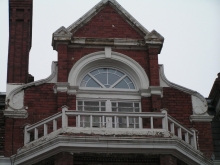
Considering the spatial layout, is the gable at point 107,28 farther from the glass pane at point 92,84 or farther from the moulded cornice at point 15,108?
the moulded cornice at point 15,108

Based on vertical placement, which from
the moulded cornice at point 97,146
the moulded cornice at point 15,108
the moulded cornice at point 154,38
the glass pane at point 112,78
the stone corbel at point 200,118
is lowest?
the moulded cornice at point 97,146

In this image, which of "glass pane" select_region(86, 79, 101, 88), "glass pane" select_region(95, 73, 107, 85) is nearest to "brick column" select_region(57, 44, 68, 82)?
"glass pane" select_region(86, 79, 101, 88)

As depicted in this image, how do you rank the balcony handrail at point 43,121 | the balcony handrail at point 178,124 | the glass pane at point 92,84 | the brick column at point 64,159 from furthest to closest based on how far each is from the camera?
the glass pane at point 92,84
the balcony handrail at point 178,124
the balcony handrail at point 43,121
the brick column at point 64,159

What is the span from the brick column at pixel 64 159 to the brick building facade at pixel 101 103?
0.10 feet

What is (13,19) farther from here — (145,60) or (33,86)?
(145,60)

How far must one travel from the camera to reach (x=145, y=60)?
22.0m

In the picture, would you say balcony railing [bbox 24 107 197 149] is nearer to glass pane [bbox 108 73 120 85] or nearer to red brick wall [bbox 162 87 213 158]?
red brick wall [bbox 162 87 213 158]

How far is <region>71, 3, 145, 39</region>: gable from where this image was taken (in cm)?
2228

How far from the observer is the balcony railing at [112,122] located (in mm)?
18953

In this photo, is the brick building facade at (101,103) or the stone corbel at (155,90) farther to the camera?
the stone corbel at (155,90)

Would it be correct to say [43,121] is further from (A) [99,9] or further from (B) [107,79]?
(A) [99,9]

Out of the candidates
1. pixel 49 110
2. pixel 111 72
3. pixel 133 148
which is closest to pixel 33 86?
pixel 49 110

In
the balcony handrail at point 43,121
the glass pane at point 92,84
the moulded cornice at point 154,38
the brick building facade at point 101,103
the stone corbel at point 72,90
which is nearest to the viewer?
the brick building facade at point 101,103

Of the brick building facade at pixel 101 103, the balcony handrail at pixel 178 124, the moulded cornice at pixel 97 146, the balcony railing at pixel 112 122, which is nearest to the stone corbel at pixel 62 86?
the brick building facade at pixel 101 103
